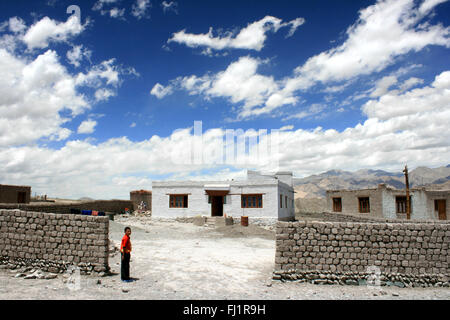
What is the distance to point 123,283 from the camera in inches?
327

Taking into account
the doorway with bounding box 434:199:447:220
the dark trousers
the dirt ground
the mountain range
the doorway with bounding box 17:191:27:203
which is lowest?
the dirt ground

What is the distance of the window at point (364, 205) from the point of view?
2696 cm

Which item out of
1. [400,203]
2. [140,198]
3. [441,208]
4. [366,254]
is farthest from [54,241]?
[140,198]

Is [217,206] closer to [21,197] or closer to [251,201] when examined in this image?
[251,201]

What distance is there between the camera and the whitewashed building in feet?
87.0

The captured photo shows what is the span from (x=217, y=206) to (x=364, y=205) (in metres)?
12.9

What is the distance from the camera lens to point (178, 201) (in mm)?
28359

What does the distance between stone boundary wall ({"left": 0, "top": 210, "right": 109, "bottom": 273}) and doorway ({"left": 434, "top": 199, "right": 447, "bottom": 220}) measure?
27237 mm

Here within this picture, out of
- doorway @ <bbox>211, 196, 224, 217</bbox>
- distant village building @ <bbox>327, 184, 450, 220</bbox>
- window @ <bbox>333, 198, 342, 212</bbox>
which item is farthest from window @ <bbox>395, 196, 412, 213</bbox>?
doorway @ <bbox>211, 196, 224, 217</bbox>

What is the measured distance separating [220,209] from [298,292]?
20955 millimetres

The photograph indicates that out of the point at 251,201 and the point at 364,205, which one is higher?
the point at 251,201

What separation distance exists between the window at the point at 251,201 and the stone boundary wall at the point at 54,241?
61.4 ft

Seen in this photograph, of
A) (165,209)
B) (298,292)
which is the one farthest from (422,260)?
(165,209)

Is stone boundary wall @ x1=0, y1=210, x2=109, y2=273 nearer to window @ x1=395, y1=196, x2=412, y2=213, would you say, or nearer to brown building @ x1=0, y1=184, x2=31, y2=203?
brown building @ x1=0, y1=184, x2=31, y2=203
